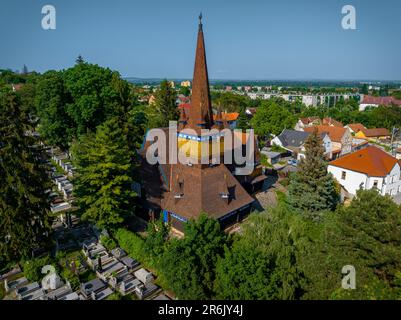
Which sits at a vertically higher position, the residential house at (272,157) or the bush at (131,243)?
the residential house at (272,157)

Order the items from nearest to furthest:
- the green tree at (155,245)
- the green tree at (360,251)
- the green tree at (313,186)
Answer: the green tree at (360,251), the green tree at (155,245), the green tree at (313,186)

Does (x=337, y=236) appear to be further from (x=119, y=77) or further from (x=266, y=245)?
(x=119, y=77)

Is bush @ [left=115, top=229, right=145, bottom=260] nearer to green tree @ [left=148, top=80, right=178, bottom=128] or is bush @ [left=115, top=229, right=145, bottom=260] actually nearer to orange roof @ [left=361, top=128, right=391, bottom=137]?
green tree @ [left=148, top=80, right=178, bottom=128]

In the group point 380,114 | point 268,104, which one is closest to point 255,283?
point 268,104

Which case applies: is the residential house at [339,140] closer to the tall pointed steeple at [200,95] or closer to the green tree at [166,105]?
the green tree at [166,105]

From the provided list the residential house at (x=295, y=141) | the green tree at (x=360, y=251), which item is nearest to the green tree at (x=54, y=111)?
the green tree at (x=360, y=251)

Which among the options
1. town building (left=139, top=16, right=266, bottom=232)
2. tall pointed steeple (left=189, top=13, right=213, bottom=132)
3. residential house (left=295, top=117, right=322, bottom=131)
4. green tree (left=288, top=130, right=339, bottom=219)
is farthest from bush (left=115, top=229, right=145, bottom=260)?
residential house (left=295, top=117, right=322, bottom=131)

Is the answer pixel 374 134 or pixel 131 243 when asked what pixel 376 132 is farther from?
pixel 131 243
